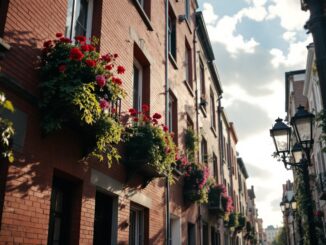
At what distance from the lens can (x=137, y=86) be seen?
10219 mm

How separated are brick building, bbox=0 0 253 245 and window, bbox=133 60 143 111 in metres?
0.03

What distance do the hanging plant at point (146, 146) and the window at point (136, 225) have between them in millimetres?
1275

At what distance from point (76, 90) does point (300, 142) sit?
4828 millimetres

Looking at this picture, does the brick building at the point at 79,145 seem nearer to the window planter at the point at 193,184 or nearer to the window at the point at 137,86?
the window at the point at 137,86

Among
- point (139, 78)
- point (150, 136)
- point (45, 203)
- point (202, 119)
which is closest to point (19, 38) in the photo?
point (45, 203)

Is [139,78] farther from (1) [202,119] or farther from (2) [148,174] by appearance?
(1) [202,119]

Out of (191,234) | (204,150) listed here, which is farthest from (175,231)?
(204,150)

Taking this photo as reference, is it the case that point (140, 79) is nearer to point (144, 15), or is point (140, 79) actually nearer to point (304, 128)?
point (144, 15)

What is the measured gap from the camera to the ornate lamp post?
25.6 feet

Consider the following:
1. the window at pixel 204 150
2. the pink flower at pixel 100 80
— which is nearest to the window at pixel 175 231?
the window at pixel 204 150

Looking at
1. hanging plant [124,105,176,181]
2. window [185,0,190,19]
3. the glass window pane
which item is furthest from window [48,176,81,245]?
window [185,0,190,19]

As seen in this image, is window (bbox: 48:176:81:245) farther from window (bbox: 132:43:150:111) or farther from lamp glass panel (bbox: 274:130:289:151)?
lamp glass panel (bbox: 274:130:289:151)

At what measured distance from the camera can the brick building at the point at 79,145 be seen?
4.94 meters

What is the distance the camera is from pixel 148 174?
8945mm
